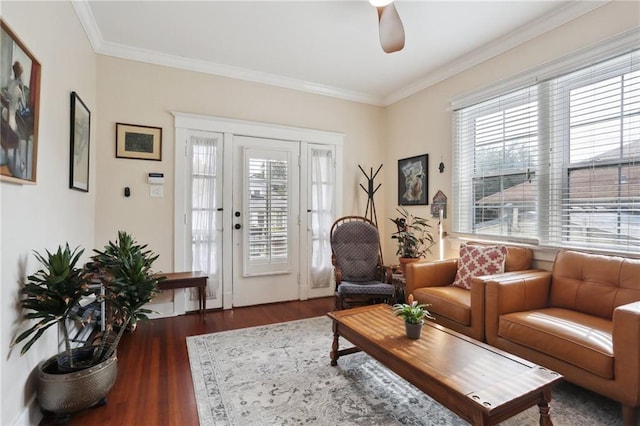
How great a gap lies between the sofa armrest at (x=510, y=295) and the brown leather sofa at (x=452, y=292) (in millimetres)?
62

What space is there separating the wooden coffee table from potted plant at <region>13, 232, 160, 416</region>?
1.49m

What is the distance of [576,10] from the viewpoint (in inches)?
103

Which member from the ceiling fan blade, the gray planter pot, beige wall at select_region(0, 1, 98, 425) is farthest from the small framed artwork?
the ceiling fan blade

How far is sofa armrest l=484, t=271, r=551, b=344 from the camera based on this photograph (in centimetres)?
237

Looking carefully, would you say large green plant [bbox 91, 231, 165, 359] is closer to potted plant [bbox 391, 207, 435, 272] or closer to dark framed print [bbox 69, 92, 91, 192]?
dark framed print [bbox 69, 92, 91, 192]

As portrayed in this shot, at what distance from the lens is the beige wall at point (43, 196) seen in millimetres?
1562

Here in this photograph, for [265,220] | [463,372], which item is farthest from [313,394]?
[265,220]

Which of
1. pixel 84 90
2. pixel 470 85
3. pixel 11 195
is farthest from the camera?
pixel 470 85

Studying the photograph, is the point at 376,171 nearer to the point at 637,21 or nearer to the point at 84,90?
the point at 637,21

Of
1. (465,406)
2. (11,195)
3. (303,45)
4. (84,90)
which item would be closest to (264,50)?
(303,45)

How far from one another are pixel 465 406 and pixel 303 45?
3300 millimetres

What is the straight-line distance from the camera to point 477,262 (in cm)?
308

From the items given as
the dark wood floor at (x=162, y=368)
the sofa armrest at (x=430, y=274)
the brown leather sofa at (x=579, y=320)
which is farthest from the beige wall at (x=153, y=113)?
the brown leather sofa at (x=579, y=320)

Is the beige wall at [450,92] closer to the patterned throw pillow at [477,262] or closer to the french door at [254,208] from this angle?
the patterned throw pillow at [477,262]
